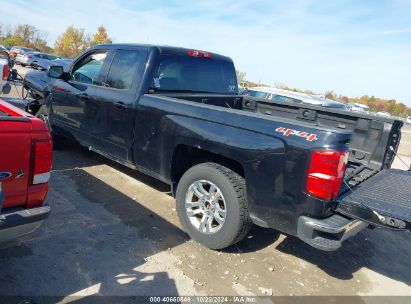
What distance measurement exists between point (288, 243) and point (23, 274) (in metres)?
2.74

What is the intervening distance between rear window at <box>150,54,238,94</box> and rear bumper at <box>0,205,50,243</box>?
2.34 meters

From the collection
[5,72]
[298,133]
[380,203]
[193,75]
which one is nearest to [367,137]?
[380,203]

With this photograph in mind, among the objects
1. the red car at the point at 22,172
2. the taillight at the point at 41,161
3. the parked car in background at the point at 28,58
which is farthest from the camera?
the parked car in background at the point at 28,58

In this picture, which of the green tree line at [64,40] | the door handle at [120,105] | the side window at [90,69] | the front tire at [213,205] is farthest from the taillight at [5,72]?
the green tree line at [64,40]

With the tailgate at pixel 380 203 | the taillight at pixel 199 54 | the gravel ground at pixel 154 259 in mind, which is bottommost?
the gravel ground at pixel 154 259

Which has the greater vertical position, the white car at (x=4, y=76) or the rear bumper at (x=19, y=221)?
the white car at (x=4, y=76)

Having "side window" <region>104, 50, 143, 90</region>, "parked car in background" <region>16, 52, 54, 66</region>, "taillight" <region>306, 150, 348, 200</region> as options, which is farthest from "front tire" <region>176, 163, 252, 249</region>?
"parked car in background" <region>16, 52, 54, 66</region>

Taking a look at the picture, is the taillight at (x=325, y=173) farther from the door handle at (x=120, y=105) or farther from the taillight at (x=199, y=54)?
the taillight at (x=199, y=54)

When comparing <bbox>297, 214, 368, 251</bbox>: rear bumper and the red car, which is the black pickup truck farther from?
the red car

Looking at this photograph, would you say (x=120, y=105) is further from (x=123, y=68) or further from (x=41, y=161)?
(x=41, y=161)

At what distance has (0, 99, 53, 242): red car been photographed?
7.74ft

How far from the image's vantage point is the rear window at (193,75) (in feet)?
15.3

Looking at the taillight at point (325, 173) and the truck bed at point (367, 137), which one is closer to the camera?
the taillight at point (325, 173)

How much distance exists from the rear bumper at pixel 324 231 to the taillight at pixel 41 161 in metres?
2.02
